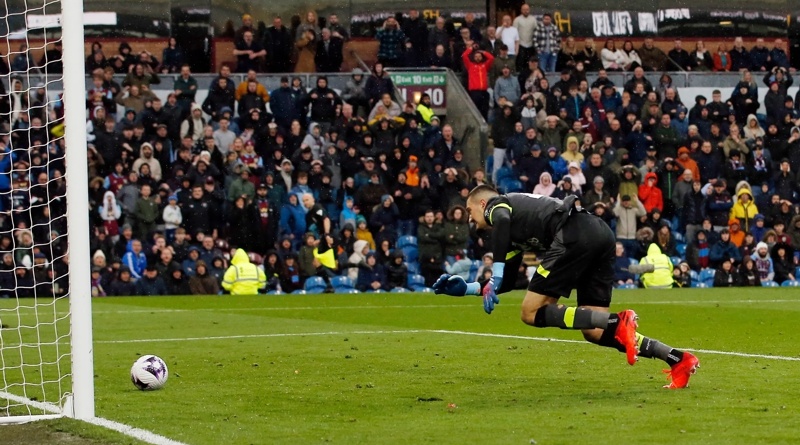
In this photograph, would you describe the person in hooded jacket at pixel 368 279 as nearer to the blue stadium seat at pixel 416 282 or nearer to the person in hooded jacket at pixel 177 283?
the blue stadium seat at pixel 416 282

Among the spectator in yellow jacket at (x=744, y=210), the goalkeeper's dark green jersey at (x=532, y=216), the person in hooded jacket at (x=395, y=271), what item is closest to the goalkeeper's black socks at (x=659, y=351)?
the goalkeeper's dark green jersey at (x=532, y=216)

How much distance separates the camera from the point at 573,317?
30.3 feet

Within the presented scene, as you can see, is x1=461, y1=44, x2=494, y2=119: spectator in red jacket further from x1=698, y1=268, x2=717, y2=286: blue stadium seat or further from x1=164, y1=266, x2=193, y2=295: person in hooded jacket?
x1=164, y1=266, x2=193, y2=295: person in hooded jacket

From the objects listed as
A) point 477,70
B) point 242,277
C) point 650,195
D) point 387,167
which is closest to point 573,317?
point 242,277

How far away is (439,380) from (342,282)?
1410 cm

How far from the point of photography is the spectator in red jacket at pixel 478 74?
28.5 metres

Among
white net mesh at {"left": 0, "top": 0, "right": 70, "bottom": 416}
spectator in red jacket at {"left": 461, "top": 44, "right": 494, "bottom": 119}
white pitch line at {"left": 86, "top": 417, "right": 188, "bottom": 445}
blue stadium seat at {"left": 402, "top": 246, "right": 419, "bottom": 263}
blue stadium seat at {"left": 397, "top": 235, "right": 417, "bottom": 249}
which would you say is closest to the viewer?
white pitch line at {"left": 86, "top": 417, "right": 188, "bottom": 445}

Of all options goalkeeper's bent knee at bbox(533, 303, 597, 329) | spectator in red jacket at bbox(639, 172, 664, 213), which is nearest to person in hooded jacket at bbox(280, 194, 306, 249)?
spectator in red jacket at bbox(639, 172, 664, 213)

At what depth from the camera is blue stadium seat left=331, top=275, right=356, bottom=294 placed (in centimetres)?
2438

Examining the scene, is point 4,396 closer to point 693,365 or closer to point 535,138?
point 693,365

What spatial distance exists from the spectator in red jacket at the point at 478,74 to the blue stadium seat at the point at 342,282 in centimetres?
597

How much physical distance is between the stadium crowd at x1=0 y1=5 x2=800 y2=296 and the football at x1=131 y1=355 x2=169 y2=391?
1300 cm

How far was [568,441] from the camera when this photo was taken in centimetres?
717

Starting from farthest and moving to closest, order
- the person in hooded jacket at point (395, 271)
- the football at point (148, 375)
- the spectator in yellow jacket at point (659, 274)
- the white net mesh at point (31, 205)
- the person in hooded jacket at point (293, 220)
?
the person in hooded jacket at point (293, 220) < the spectator in yellow jacket at point (659, 274) < the person in hooded jacket at point (395, 271) < the white net mesh at point (31, 205) < the football at point (148, 375)
